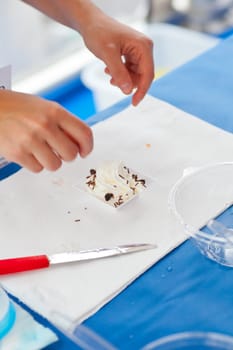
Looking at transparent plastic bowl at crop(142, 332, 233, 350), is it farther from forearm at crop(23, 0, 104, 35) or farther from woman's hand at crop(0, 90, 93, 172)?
forearm at crop(23, 0, 104, 35)

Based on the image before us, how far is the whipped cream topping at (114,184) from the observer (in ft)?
2.83

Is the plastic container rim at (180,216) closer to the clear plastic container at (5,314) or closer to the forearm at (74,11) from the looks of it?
the clear plastic container at (5,314)

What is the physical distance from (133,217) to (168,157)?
0.52 feet

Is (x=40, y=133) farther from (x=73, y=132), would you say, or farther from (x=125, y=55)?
(x=125, y=55)

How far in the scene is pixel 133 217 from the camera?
84 cm

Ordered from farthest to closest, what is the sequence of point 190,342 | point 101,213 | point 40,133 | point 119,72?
point 119,72 → point 101,213 → point 40,133 → point 190,342

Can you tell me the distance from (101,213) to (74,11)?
1.38 feet

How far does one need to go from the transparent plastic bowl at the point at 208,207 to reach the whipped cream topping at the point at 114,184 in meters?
0.06

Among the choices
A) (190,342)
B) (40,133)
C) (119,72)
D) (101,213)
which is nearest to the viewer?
(190,342)

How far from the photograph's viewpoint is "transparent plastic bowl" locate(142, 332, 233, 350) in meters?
0.64

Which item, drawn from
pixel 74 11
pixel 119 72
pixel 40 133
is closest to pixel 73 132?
pixel 40 133

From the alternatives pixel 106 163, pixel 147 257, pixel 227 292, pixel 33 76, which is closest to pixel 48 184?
pixel 106 163

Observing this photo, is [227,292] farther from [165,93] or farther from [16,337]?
[165,93]

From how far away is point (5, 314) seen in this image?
0.67 meters
